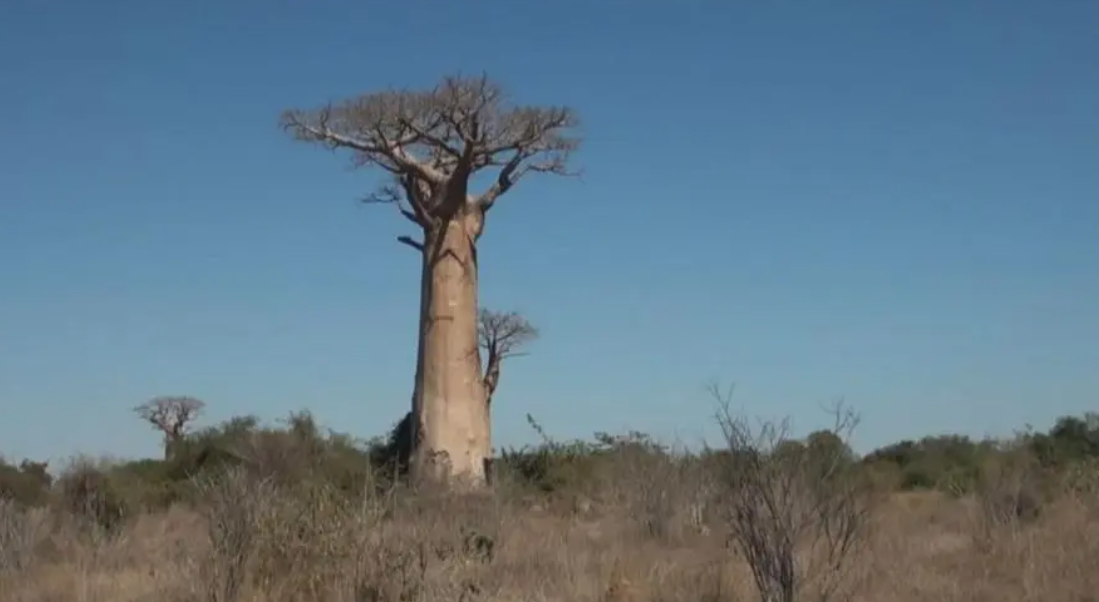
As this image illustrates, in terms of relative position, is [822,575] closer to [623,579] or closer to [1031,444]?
[623,579]

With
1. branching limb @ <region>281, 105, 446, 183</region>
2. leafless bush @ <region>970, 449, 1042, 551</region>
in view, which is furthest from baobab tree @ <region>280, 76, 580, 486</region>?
leafless bush @ <region>970, 449, 1042, 551</region>

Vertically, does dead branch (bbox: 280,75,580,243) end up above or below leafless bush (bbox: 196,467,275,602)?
above

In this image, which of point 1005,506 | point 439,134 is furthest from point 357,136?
point 1005,506

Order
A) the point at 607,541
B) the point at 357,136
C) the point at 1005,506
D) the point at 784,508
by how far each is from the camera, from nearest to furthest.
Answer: the point at 784,508 → the point at 607,541 → the point at 1005,506 → the point at 357,136

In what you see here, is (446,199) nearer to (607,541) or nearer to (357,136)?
(357,136)

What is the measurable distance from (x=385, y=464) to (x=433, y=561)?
12.3 m

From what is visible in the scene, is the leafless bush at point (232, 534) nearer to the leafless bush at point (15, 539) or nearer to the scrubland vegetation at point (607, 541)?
the scrubland vegetation at point (607, 541)

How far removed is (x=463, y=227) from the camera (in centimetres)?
2011

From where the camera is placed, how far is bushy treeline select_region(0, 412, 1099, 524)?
650 inches

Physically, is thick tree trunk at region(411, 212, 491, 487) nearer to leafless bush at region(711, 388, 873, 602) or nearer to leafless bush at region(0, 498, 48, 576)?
leafless bush at region(0, 498, 48, 576)

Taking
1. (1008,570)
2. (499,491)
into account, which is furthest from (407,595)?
(499,491)

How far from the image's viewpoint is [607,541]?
12164 mm

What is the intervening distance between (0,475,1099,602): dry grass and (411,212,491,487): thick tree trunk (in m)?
7.32

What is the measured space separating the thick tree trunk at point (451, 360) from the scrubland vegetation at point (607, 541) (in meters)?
2.94
